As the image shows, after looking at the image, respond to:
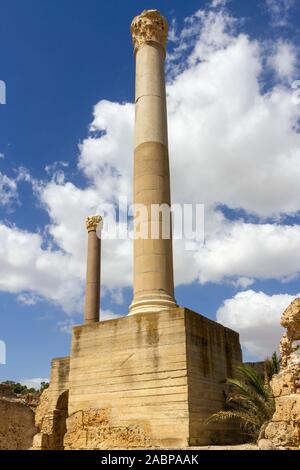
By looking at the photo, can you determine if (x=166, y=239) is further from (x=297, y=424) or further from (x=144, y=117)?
(x=297, y=424)

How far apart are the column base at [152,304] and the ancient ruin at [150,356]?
0.03 metres

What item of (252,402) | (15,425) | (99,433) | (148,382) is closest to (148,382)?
Result: (148,382)

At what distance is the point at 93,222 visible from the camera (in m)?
25.7

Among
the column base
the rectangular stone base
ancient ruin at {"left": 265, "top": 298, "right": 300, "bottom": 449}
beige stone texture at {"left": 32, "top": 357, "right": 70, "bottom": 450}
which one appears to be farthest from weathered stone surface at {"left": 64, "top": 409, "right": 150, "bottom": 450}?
beige stone texture at {"left": 32, "top": 357, "right": 70, "bottom": 450}

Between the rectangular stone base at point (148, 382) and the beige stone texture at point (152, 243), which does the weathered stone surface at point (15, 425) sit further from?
the beige stone texture at point (152, 243)

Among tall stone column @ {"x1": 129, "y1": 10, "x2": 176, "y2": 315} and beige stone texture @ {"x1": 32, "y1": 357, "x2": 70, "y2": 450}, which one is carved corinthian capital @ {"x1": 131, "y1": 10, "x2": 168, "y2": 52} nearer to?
tall stone column @ {"x1": 129, "y1": 10, "x2": 176, "y2": 315}

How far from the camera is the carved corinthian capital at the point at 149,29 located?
16.9m

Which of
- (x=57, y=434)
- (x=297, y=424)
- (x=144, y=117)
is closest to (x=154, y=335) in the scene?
(x=297, y=424)

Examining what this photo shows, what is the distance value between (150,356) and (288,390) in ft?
13.6

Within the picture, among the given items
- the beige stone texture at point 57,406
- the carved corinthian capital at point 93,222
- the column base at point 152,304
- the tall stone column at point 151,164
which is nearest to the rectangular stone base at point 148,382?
the column base at point 152,304

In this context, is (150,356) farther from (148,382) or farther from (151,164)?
(151,164)

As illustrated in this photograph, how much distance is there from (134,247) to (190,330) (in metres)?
3.49

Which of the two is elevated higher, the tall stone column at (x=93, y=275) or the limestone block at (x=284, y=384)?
the tall stone column at (x=93, y=275)

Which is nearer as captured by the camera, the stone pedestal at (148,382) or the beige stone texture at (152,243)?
the stone pedestal at (148,382)
